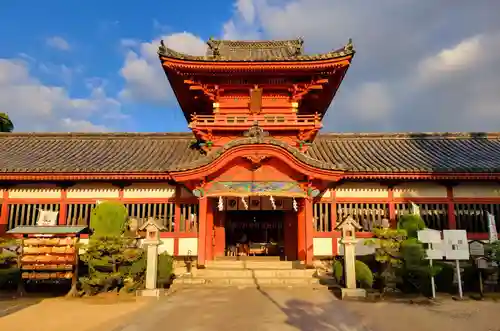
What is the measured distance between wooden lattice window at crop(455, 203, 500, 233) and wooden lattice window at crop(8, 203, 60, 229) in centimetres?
1912

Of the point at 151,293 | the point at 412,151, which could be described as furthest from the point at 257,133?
the point at 412,151

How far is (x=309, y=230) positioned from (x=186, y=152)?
27.1 feet

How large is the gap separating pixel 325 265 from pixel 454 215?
657cm

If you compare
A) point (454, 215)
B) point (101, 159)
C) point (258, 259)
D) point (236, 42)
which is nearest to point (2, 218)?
point (101, 159)

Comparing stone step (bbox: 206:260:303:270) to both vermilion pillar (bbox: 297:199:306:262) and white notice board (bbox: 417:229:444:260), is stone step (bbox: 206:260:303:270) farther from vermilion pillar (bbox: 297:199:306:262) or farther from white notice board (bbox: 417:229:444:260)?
white notice board (bbox: 417:229:444:260)

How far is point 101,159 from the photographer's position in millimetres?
19609

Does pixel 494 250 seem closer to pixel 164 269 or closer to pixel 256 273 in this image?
pixel 256 273

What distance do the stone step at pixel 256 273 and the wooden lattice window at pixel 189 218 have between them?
8.59 ft

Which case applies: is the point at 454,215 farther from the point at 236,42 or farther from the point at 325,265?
the point at 236,42

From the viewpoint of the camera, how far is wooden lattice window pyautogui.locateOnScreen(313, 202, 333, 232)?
17.9m

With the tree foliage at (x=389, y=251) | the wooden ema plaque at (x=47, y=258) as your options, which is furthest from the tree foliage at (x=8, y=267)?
the tree foliage at (x=389, y=251)

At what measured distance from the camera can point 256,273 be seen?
15930 mm

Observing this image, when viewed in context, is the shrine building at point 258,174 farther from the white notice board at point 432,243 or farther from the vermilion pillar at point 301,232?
the white notice board at point 432,243

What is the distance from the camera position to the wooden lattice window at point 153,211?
1831 cm
